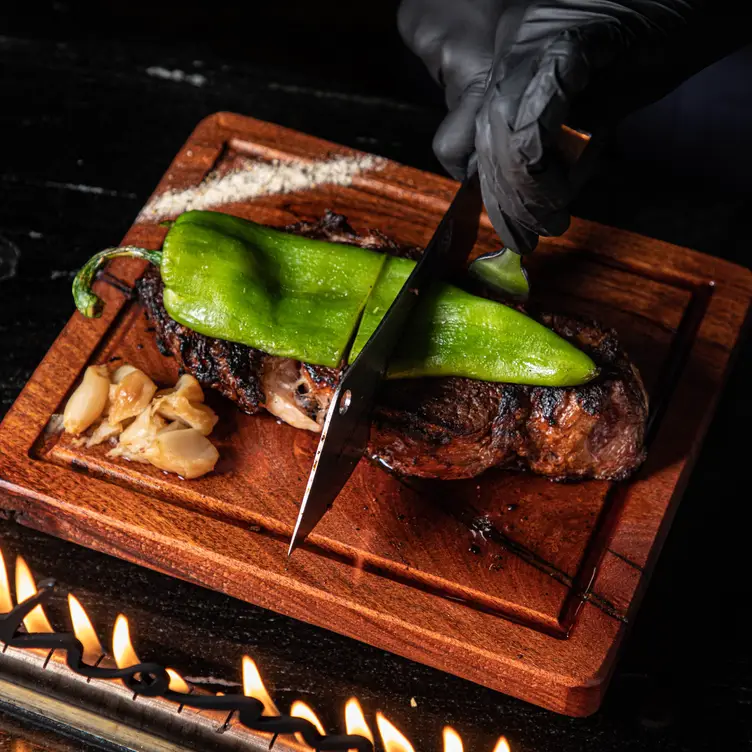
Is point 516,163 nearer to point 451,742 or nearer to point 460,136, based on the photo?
point 460,136

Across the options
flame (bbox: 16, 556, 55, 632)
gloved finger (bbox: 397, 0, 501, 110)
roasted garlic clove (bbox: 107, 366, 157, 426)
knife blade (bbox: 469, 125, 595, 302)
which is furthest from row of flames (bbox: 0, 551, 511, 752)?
gloved finger (bbox: 397, 0, 501, 110)

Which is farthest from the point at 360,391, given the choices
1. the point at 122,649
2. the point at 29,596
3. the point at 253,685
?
the point at 29,596

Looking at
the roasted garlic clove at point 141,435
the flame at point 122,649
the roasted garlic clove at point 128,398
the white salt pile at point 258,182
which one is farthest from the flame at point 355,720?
the white salt pile at point 258,182

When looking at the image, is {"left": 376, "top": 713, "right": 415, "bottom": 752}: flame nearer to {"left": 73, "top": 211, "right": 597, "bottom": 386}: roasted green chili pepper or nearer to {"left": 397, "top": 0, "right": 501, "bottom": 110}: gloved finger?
{"left": 73, "top": 211, "right": 597, "bottom": 386}: roasted green chili pepper

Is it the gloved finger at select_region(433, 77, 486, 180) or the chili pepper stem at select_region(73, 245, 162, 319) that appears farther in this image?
the gloved finger at select_region(433, 77, 486, 180)

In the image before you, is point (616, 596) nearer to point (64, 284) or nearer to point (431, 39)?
point (431, 39)

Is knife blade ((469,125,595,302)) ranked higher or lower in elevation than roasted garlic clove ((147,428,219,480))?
higher

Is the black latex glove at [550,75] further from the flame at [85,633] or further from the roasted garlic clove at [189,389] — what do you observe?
the flame at [85,633]
